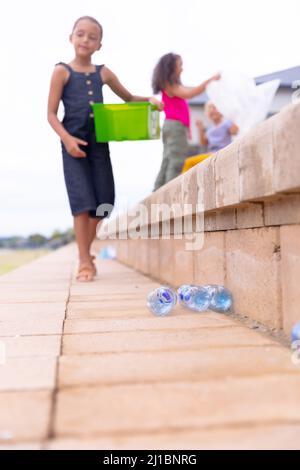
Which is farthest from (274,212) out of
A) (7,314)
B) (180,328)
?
(7,314)

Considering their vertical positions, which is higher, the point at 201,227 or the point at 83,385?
the point at 201,227

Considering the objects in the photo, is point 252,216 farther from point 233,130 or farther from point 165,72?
point 233,130

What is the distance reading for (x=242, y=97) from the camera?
3.94 meters

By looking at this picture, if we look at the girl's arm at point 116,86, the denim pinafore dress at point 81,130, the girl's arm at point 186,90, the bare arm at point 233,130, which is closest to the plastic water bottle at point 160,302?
the denim pinafore dress at point 81,130

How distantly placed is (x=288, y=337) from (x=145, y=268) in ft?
10.6

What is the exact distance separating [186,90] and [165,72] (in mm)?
238

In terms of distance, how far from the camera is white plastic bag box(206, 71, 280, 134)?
12.8ft

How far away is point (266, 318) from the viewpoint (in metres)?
1.78

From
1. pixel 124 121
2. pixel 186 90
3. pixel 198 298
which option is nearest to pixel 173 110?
pixel 186 90

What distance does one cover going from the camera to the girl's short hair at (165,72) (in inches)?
165

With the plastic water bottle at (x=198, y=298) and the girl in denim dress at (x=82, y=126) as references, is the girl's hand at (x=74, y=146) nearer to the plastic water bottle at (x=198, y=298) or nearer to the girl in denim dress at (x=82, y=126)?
the girl in denim dress at (x=82, y=126)

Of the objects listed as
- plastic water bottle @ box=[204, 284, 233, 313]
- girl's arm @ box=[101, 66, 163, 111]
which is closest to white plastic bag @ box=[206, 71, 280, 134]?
girl's arm @ box=[101, 66, 163, 111]

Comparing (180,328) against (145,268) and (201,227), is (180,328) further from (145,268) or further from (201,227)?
(145,268)

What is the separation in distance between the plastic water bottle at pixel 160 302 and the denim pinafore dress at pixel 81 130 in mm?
1692
